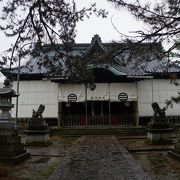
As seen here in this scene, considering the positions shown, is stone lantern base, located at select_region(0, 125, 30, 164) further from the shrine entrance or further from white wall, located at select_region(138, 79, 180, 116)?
white wall, located at select_region(138, 79, 180, 116)

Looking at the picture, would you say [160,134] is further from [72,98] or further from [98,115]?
[72,98]

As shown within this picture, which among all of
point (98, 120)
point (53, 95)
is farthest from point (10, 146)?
point (53, 95)

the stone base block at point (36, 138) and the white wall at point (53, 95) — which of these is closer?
the stone base block at point (36, 138)

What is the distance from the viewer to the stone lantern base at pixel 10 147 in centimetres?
1112

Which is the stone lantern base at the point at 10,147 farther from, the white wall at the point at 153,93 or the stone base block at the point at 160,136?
the white wall at the point at 153,93

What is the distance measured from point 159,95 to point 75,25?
859 inches

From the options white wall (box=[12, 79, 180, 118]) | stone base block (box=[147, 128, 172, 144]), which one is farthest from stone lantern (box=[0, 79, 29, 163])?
white wall (box=[12, 79, 180, 118])

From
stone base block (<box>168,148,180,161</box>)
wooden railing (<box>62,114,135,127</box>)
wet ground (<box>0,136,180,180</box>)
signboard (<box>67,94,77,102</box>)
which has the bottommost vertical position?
wet ground (<box>0,136,180,180</box>)

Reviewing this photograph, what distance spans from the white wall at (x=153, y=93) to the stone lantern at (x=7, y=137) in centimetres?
1801

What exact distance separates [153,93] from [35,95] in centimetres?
1013

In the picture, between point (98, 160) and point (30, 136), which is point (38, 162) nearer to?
point (98, 160)

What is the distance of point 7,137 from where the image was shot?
1156cm

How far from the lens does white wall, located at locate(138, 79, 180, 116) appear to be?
96.6 feet

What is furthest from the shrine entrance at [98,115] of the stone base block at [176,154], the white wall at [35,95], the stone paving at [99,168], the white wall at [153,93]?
the stone base block at [176,154]
